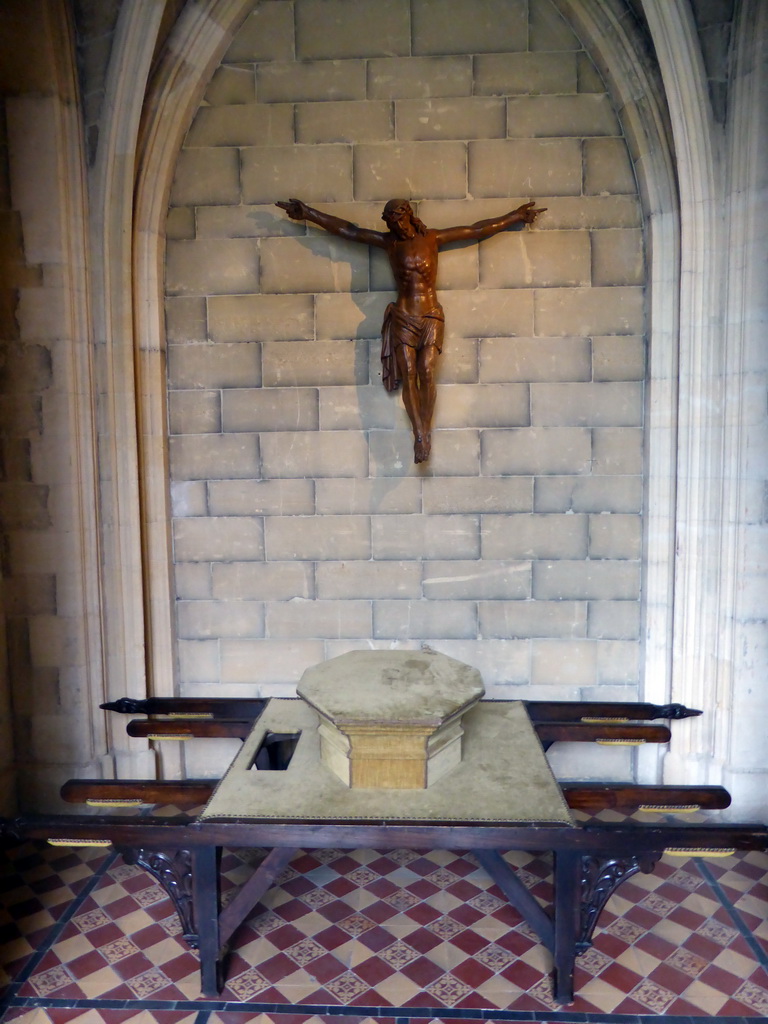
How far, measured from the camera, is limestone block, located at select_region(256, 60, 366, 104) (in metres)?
4.45

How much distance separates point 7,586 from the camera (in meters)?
4.38

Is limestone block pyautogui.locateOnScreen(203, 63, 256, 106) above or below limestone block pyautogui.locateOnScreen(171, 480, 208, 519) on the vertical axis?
above

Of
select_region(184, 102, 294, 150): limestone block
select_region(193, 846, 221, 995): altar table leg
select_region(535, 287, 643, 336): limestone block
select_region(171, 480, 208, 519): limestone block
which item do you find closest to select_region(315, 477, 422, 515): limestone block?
select_region(171, 480, 208, 519): limestone block

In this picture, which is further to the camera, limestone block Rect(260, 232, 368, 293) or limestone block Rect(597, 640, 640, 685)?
limestone block Rect(597, 640, 640, 685)

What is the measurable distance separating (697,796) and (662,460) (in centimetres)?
193

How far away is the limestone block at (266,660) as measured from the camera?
473cm

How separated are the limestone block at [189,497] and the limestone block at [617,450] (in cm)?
237

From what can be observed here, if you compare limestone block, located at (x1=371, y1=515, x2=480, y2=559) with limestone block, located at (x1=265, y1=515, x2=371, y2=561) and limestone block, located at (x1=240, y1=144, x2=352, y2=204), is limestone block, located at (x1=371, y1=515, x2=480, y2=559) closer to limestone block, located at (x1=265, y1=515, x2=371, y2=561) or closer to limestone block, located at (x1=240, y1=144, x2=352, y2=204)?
limestone block, located at (x1=265, y1=515, x2=371, y2=561)

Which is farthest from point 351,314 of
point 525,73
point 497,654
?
point 497,654

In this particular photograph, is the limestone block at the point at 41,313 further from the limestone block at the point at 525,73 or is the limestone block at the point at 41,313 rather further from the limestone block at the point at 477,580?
the limestone block at the point at 525,73

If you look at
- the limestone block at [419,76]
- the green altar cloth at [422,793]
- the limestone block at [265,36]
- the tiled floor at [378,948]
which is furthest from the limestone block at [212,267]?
the tiled floor at [378,948]

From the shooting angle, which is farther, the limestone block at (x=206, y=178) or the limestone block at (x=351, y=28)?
the limestone block at (x=206, y=178)

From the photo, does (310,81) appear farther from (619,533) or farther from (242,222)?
(619,533)

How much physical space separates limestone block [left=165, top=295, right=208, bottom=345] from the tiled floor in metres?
2.94
